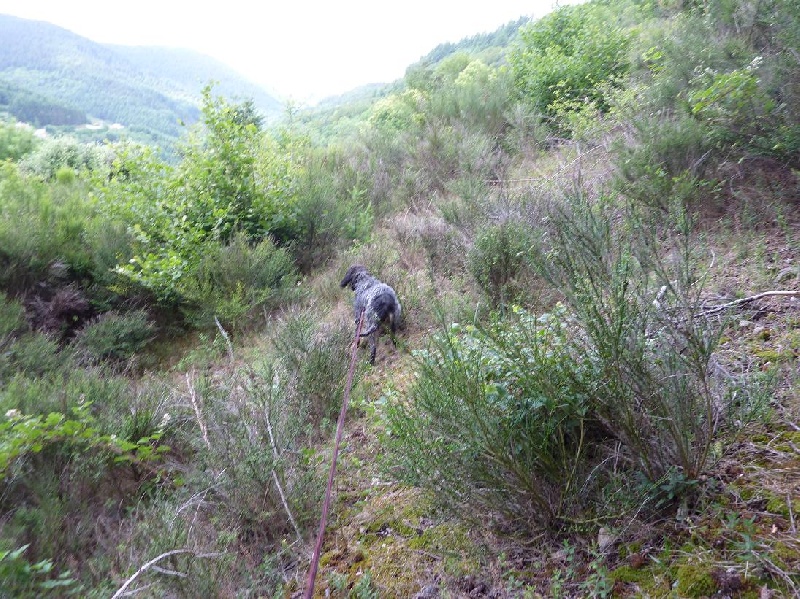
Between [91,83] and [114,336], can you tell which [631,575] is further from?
[91,83]

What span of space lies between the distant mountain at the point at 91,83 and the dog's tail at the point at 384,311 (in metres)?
29.8

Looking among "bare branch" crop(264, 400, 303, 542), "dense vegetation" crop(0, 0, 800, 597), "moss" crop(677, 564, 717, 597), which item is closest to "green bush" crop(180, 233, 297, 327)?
"dense vegetation" crop(0, 0, 800, 597)

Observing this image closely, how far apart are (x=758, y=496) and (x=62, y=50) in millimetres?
85555

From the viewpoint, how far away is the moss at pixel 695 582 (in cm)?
149

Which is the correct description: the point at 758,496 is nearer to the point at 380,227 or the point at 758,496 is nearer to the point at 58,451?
the point at 58,451

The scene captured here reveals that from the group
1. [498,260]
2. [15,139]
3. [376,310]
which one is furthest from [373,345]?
[15,139]

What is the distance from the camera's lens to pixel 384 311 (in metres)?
4.44

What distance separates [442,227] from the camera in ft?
20.2

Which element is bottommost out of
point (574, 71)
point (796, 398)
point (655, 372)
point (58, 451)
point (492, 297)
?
point (58, 451)

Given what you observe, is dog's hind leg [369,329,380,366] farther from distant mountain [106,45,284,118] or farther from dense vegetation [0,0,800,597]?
distant mountain [106,45,284,118]

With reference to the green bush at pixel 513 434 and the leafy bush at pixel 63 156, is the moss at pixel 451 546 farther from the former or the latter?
the leafy bush at pixel 63 156

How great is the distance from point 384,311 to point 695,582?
10.6 feet

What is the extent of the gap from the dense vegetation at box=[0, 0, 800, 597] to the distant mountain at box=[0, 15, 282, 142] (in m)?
27.2

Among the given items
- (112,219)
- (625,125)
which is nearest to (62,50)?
(112,219)
